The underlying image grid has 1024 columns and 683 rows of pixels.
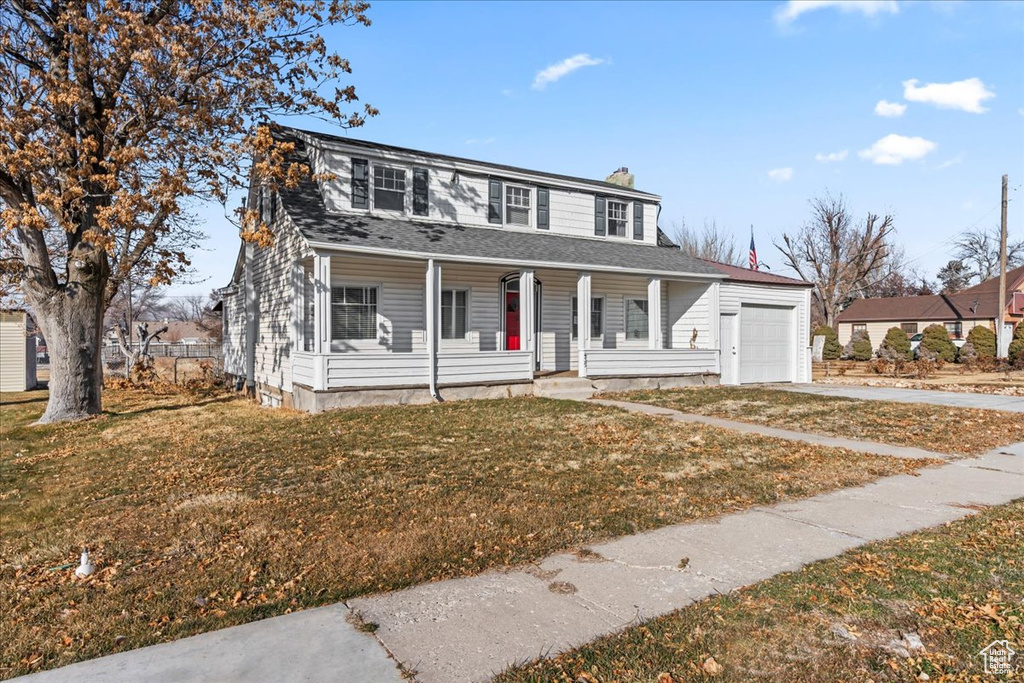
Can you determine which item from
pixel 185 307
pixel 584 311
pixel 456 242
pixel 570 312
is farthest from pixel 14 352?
pixel 185 307

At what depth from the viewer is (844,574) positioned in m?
4.01

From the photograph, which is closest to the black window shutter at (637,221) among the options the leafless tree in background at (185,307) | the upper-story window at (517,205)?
the upper-story window at (517,205)

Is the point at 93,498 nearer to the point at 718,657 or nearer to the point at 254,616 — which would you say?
the point at 254,616

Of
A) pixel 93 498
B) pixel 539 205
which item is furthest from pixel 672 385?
pixel 93 498

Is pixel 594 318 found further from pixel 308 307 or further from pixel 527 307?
pixel 308 307

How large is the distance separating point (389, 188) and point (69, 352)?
26.0 feet

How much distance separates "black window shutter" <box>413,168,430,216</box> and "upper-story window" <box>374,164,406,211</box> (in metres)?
0.30

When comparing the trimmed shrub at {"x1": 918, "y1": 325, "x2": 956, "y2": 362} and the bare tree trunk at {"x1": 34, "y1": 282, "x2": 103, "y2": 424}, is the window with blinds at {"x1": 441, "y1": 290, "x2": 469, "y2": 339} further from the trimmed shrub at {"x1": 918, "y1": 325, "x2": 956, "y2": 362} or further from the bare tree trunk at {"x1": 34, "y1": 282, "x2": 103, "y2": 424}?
the trimmed shrub at {"x1": 918, "y1": 325, "x2": 956, "y2": 362}

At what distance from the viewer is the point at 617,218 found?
18.7 m

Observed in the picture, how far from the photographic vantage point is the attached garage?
57.7 ft

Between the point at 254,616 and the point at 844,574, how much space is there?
3.82 m

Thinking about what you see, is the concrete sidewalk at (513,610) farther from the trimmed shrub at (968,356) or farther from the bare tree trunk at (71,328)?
the trimmed shrub at (968,356)

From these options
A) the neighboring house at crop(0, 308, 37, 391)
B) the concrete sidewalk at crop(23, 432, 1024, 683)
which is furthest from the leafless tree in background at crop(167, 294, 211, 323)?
the concrete sidewalk at crop(23, 432, 1024, 683)

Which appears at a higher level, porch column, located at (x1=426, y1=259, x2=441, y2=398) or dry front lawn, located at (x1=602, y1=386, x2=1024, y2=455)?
porch column, located at (x1=426, y1=259, x2=441, y2=398)
